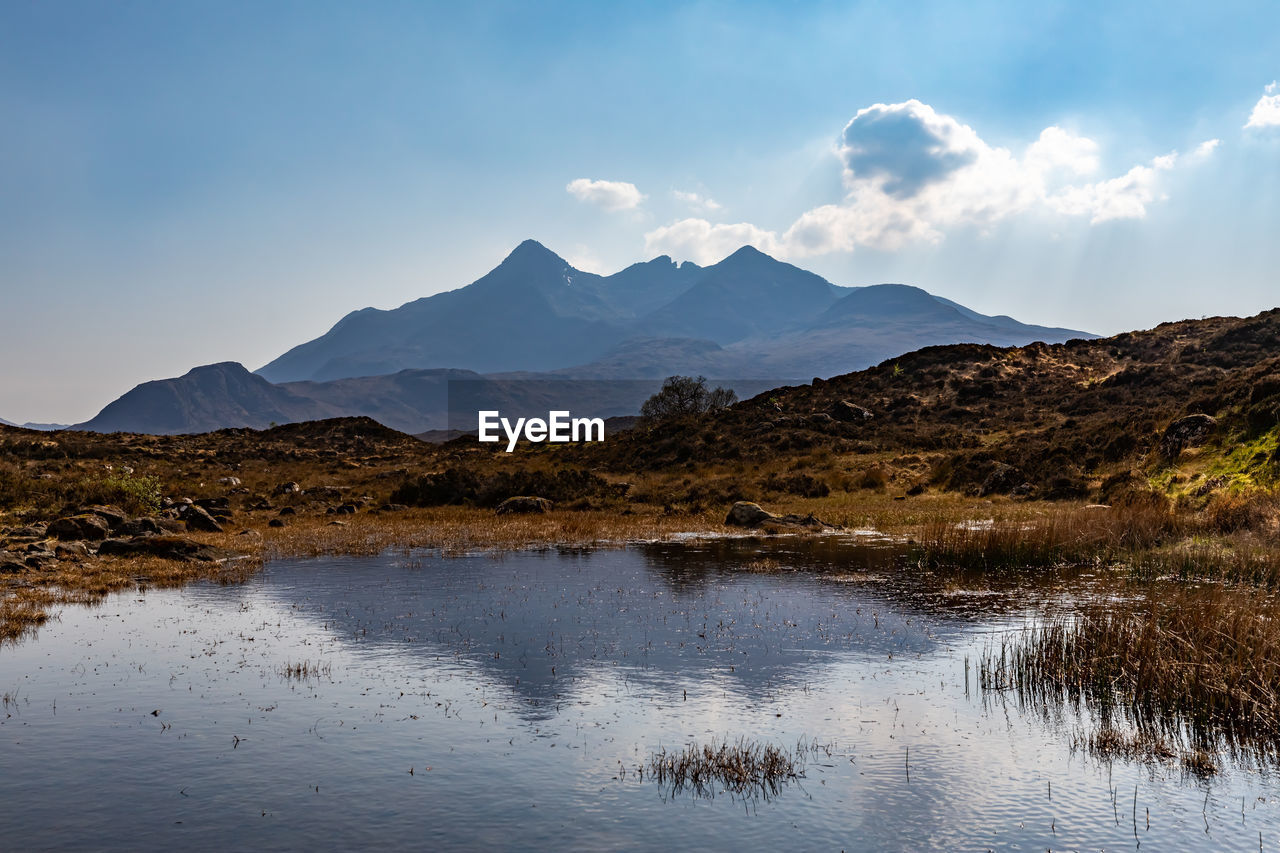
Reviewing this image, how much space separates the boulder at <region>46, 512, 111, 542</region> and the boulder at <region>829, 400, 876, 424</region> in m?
58.7

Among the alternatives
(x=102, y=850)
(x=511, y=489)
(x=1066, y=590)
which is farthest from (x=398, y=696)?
(x=511, y=489)

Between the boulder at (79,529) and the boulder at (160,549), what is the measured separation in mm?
2279

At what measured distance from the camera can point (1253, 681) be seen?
13047 mm

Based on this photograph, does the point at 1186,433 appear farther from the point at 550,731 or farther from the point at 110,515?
the point at 110,515

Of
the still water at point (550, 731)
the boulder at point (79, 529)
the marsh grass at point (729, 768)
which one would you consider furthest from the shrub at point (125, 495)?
the marsh grass at point (729, 768)

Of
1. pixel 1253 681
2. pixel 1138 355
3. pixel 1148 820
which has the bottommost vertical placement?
pixel 1148 820

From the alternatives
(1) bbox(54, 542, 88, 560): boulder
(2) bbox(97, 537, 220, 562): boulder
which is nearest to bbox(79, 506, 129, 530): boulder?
(2) bbox(97, 537, 220, 562): boulder

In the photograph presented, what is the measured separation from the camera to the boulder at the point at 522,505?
49.4 m

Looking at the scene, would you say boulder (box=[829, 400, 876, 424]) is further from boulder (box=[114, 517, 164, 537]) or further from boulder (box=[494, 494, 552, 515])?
boulder (box=[114, 517, 164, 537])

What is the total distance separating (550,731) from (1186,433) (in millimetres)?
36184

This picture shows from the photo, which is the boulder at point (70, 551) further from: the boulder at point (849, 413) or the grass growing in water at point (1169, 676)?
the boulder at point (849, 413)

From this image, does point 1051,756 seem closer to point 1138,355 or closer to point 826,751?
point 826,751

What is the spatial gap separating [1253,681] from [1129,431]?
39.2 metres

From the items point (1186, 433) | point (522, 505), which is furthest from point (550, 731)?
point (522, 505)
